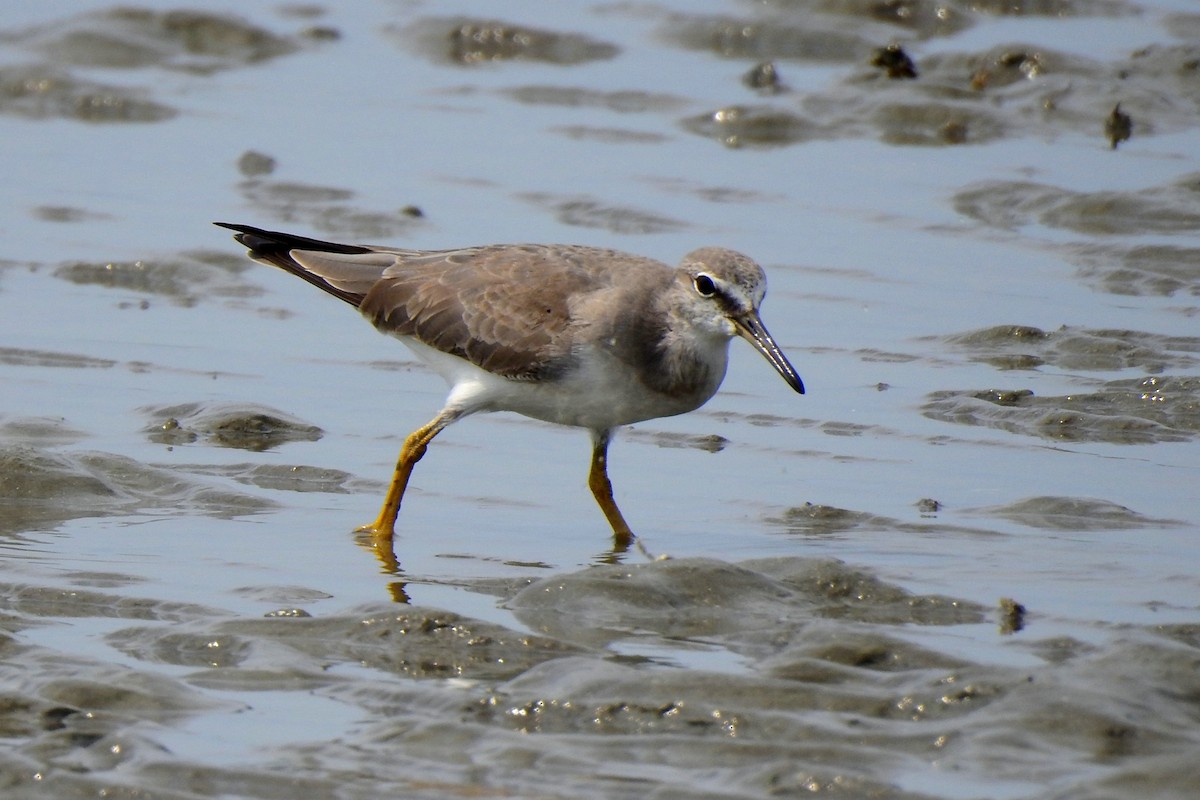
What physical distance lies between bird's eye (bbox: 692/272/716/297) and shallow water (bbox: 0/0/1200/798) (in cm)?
120

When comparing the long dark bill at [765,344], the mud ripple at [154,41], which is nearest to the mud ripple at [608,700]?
the long dark bill at [765,344]

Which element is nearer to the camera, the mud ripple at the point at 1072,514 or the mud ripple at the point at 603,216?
the mud ripple at the point at 1072,514

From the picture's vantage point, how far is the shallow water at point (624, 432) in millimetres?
6473

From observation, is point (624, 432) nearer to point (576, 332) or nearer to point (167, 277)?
point (576, 332)

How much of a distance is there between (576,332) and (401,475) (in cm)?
116

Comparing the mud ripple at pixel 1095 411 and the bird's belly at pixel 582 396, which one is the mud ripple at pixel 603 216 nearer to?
the mud ripple at pixel 1095 411

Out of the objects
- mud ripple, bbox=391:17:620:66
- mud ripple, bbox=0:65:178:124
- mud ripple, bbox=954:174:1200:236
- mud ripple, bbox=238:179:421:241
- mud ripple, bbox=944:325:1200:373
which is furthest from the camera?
mud ripple, bbox=391:17:620:66

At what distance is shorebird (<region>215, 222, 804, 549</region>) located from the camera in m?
9.13

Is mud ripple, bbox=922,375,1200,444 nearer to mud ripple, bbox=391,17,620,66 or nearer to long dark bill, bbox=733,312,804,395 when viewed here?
long dark bill, bbox=733,312,804,395

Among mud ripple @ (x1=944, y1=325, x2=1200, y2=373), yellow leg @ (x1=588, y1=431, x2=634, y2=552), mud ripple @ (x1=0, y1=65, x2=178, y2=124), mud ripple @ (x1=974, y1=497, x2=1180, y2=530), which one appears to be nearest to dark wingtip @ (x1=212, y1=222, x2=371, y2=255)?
yellow leg @ (x1=588, y1=431, x2=634, y2=552)

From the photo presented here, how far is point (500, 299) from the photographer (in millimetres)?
9641

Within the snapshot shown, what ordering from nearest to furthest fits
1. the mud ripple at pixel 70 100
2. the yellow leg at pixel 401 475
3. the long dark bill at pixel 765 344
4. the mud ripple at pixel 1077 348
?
1. the long dark bill at pixel 765 344
2. the yellow leg at pixel 401 475
3. the mud ripple at pixel 1077 348
4. the mud ripple at pixel 70 100

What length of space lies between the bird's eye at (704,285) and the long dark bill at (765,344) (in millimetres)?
179

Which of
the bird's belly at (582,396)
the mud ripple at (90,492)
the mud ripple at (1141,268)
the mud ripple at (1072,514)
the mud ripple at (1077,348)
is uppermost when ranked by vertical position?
the mud ripple at (1141,268)
